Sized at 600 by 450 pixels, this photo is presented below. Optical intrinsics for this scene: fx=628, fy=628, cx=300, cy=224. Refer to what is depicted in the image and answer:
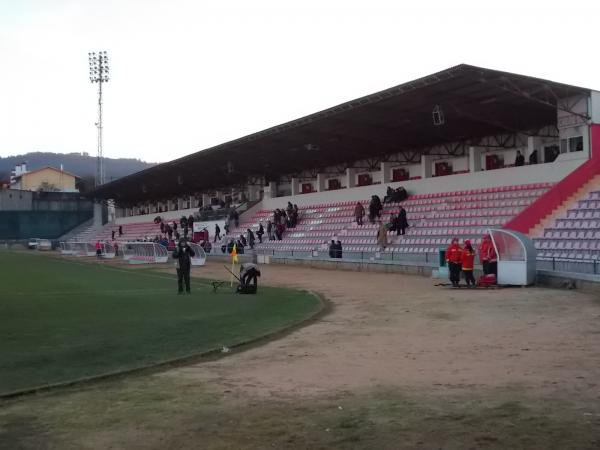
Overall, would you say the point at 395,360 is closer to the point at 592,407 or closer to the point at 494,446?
the point at 592,407

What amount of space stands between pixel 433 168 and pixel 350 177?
7.64 metres

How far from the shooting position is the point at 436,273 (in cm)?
2303

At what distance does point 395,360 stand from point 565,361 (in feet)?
6.92

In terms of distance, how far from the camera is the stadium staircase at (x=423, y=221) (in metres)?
27.3

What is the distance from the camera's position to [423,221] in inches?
1230

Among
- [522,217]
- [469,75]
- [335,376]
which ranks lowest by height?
[335,376]

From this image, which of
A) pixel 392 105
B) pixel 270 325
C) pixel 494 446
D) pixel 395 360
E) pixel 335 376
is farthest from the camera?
pixel 392 105

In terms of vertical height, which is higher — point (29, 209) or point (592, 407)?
point (29, 209)

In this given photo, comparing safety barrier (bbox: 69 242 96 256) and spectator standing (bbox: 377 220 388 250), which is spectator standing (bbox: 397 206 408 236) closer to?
spectator standing (bbox: 377 220 388 250)

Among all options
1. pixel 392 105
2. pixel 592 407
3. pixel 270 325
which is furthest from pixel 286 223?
pixel 592 407

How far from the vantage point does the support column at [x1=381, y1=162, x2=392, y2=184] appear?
4067 cm

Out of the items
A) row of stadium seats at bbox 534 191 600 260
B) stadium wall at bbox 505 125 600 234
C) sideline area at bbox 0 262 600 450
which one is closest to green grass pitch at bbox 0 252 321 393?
sideline area at bbox 0 262 600 450

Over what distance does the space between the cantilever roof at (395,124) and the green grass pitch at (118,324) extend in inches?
544

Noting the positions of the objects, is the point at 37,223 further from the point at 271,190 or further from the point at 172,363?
the point at 172,363
